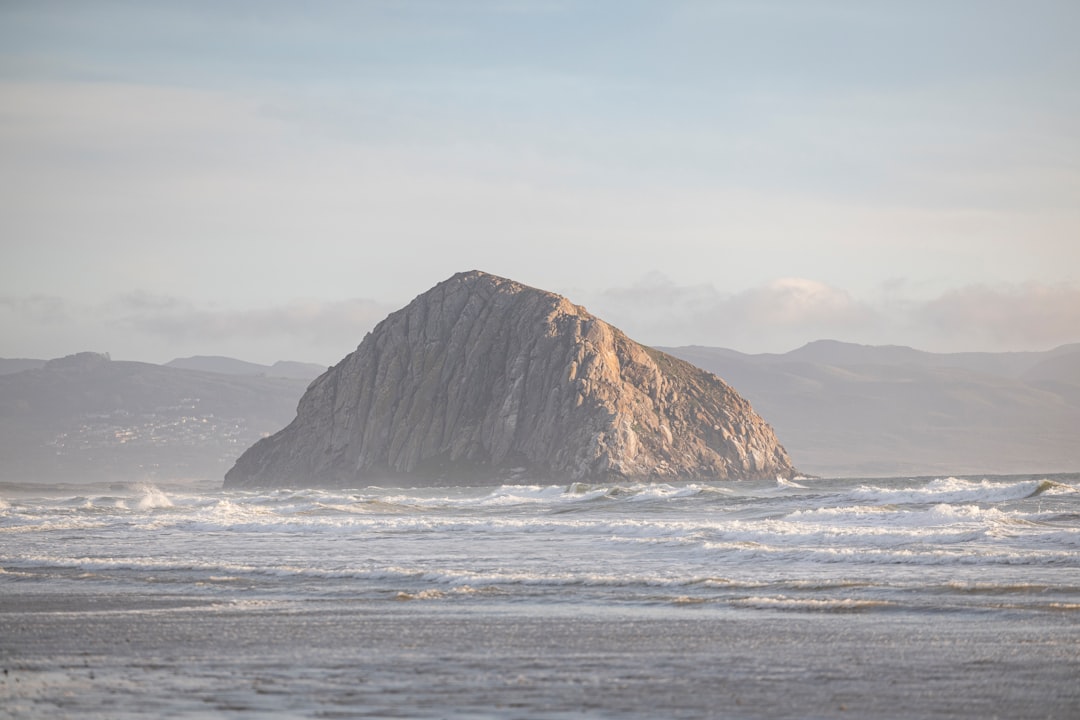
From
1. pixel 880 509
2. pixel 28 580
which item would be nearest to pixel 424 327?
pixel 880 509

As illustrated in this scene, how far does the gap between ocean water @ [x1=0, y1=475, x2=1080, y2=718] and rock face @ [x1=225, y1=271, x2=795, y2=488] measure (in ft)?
265

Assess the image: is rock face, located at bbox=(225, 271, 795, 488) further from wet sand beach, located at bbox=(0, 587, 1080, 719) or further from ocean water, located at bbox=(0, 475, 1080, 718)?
wet sand beach, located at bbox=(0, 587, 1080, 719)

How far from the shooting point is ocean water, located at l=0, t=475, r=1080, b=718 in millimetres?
13023

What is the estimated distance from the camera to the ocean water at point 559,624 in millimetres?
13023

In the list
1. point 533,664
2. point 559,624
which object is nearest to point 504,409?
point 559,624

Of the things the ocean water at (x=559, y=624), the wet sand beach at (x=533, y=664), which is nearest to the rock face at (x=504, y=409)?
the ocean water at (x=559, y=624)

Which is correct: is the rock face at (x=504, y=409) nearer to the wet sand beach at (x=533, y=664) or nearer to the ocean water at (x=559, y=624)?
the ocean water at (x=559, y=624)

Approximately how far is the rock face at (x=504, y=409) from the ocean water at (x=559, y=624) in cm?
8092

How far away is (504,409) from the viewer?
126 meters

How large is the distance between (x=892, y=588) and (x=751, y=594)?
263 cm

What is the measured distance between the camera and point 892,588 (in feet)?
70.9

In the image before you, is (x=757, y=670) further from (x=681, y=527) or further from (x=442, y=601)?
(x=681, y=527)

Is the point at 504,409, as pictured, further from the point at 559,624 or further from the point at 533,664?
the point at 533,664

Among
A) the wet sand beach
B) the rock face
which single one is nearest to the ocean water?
the wet sand beach
